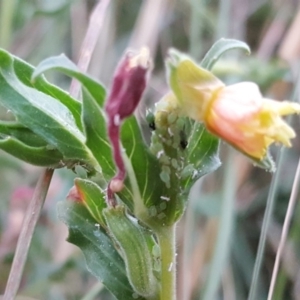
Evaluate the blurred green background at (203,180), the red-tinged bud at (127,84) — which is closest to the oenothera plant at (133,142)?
the red-tinged bud at (127,84)

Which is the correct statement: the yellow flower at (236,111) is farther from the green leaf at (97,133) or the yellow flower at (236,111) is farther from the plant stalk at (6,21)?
the plant stalk at (6,21)

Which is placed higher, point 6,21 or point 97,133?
point 97,133

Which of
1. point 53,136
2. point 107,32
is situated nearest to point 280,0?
point 107,32

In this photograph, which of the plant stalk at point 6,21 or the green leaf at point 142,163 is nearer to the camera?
the green leaf at point 142,163

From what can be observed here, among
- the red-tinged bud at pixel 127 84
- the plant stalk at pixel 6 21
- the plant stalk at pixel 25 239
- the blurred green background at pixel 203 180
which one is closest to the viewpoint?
the red-tinged bud at pixel 127 84

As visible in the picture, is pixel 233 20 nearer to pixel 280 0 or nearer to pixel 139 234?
pixel 280 0

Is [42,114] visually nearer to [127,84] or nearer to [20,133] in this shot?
[20,133]

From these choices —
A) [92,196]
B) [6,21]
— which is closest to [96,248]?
[92,196]
